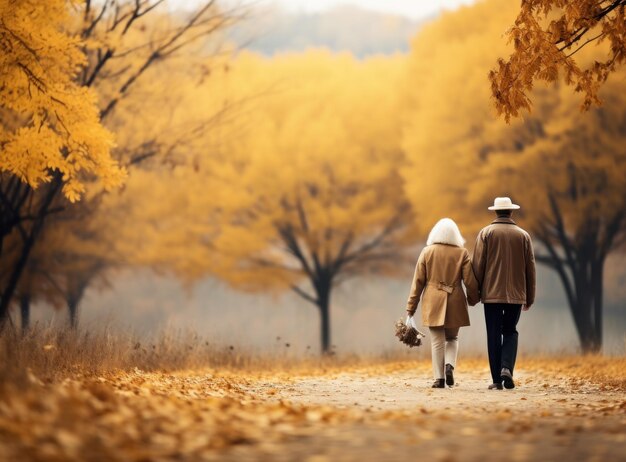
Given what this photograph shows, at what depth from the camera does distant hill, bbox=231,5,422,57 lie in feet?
240

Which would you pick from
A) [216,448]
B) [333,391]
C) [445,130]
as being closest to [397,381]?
[333,391]

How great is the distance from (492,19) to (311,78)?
5.72m

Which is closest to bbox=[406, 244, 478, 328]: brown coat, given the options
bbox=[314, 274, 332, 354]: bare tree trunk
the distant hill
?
bbox=[314, 274, 332, 354]: bare tree trunk

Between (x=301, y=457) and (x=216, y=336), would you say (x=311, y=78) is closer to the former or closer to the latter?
(x=216, y=336)

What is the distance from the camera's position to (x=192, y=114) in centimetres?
2319

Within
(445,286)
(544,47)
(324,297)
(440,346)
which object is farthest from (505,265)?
(324,297)

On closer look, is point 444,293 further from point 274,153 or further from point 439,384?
point 274,153

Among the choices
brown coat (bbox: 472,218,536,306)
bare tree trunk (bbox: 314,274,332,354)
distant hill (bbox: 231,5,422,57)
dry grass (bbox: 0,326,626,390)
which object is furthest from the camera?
distant hill (bbox: 231,5,422,57)

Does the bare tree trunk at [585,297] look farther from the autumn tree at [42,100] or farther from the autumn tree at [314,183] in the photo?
the autumn tree at [42,100]

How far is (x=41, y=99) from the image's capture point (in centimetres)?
1065

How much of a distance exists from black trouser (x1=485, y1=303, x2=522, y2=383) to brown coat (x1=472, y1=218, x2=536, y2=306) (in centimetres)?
14

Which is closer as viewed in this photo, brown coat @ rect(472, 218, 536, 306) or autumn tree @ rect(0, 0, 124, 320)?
brown coat @ rect(472, 218, 536, 306)

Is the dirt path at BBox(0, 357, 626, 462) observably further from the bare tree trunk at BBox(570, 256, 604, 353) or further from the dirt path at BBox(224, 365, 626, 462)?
the bare tree trunk at BBox(570, 256, 604, 353)

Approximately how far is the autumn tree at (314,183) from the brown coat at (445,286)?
1203 centimetres
